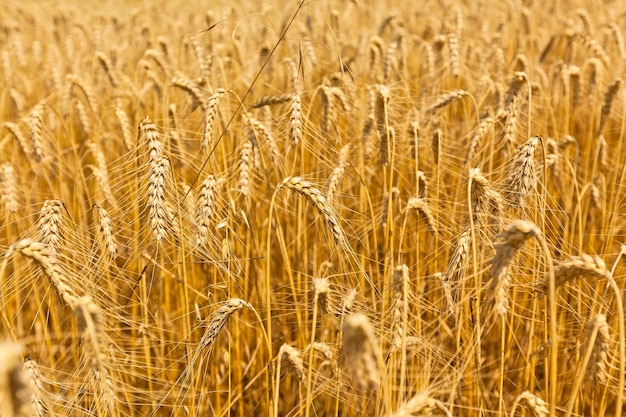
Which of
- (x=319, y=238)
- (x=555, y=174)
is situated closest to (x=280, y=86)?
(x=319, y=238)

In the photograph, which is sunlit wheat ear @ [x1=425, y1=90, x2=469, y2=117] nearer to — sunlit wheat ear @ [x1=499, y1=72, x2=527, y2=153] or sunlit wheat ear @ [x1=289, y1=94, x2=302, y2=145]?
sunlit wheat ear @ [x1=499, y1=72, x2=527, y2=153]

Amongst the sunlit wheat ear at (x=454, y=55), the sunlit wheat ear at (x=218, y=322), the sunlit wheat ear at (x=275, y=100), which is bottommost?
the sunlit wheat ear at (x=218, y=322)

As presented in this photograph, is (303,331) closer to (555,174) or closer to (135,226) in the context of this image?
(135,226)

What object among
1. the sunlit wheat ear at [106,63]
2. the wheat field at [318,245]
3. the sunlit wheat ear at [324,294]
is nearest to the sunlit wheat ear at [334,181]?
the wheat field at [318,245]

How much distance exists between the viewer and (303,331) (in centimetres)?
204

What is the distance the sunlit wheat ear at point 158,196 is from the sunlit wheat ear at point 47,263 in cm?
28

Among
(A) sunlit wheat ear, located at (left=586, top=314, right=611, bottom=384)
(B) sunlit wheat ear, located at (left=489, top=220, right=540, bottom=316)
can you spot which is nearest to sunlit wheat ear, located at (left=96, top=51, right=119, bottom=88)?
(B) sunlit wheat ear, located at (left=489, top=220, right=540, bottom=316)

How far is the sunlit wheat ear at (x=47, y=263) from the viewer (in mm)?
1222

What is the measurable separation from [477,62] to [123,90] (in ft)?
8.00

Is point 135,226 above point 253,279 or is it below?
above

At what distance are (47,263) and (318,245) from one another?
4.46 ft

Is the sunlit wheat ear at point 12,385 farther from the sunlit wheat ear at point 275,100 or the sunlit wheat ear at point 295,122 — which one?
the sunlit wheat ear at point 275,100

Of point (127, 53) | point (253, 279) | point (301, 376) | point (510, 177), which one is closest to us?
point (301, 376)

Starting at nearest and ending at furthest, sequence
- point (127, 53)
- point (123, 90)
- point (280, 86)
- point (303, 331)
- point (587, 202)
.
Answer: point (303, 331)
point (587, 202)
point (280, 86)
point (123, 90)
point (127, 53)
